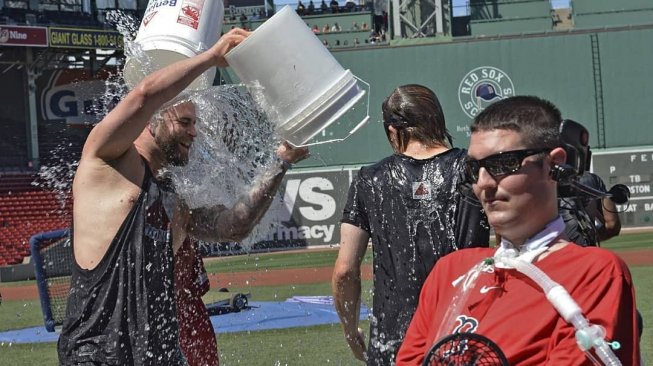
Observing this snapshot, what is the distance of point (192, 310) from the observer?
395 cm

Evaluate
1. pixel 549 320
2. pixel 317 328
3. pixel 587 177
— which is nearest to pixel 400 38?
pixel 317 328

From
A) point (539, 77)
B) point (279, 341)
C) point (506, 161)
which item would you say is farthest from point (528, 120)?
point (539, 77)

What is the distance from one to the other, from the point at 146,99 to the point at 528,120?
1491 mm

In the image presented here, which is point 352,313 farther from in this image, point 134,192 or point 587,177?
point 587,177

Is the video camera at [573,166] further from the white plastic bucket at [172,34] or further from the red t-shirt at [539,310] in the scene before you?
the white plastic bucket at [172,34]

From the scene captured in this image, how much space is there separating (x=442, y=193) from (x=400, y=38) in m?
29.1

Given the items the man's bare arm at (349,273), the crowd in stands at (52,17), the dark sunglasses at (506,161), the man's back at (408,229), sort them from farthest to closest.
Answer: the crowd in stands at (52,17) < the man's bare arm at (349,273) < the man's back at (408,229) < the dark sunglasses at (506,161)

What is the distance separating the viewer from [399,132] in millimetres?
3922

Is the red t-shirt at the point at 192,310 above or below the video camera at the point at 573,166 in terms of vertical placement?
below

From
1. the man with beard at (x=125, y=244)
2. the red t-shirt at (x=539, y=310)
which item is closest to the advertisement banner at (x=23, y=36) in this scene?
the man with beard at (x=125, y=244)

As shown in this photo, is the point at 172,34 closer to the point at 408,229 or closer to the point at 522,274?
the point at 408,229

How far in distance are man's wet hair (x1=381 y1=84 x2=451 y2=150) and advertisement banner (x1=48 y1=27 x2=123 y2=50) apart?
98.2 ft

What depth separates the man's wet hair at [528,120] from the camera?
2279 mm

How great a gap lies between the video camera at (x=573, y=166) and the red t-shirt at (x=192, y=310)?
1.60 meters
